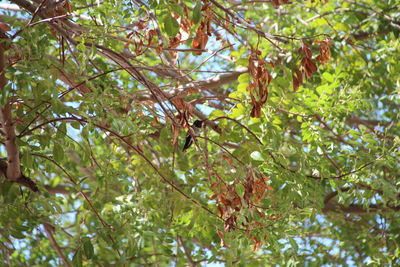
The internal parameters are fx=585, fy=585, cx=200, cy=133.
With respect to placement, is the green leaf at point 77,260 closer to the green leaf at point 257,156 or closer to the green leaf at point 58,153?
the green leaf at point 58,153

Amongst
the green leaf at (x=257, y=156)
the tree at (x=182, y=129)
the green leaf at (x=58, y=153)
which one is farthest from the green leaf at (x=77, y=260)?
the green leaf at (x=257, y=156)

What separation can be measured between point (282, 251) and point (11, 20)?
182 cm

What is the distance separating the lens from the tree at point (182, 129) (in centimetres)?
223

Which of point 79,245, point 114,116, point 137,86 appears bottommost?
point 79,245

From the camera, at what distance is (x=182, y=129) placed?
7.71 feet

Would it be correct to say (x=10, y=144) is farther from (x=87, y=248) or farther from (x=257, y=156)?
(x=257, y=156)

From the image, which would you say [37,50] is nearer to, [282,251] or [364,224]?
[282,251]

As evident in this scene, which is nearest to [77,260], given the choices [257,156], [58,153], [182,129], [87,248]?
[87,248]

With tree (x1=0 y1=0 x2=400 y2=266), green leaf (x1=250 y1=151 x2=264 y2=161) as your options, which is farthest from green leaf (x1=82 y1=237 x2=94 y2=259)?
green leaf (x1=250 y1=151 x2=264 y2=161)

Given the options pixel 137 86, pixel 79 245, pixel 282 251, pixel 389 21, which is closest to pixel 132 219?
pixel 79 245

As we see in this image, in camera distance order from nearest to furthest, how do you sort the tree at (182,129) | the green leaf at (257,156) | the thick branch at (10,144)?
the thick branch at (10,144) → the tree at (182,129) → the green leaf at (257,156)

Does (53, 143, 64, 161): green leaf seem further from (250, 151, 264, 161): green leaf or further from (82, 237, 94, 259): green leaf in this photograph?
(250, 151, 264, 161): green leaf

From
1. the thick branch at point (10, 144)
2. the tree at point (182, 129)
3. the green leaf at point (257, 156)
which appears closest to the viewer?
the thick branch at point (10, 144)

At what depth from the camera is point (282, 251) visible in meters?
3.12
